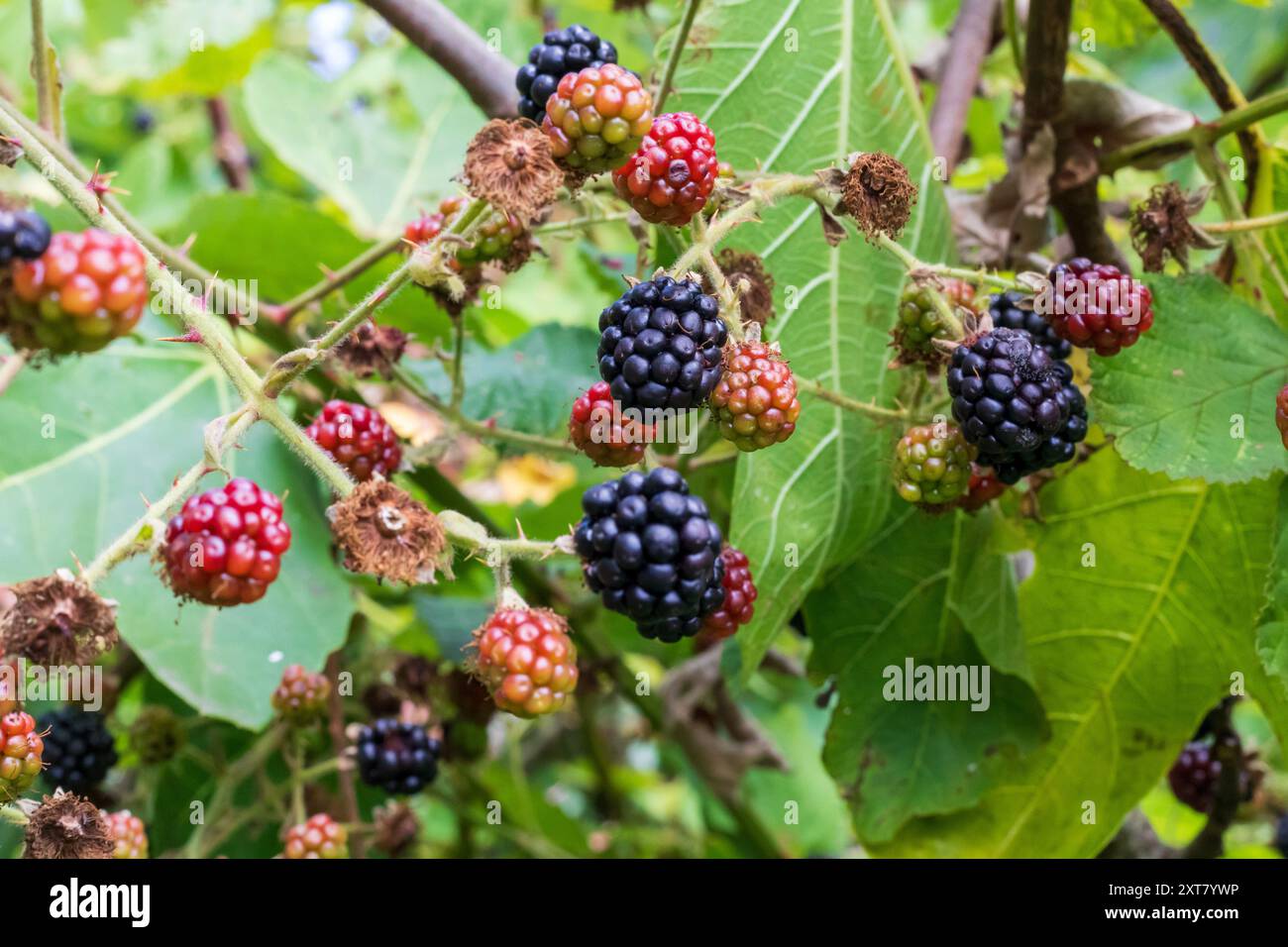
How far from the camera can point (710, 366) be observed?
50.6 inches

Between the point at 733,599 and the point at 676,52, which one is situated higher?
the point at 676,52

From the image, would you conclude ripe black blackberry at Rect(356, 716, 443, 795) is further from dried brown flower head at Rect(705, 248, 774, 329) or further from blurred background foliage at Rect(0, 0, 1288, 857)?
dried brown flower head at Rect(705, 248, 774, 329)

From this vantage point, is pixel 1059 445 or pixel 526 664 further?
pixel 1059 445

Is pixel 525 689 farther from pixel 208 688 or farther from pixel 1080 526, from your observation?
pixel 1080 526

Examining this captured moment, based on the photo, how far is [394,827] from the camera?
6.57 feet

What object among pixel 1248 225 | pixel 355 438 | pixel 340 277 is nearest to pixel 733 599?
pixel 355 438

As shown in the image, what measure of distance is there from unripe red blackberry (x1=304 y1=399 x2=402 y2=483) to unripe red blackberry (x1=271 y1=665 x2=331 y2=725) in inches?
22.6

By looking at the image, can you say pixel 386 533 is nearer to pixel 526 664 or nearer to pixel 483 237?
pixel 526 664

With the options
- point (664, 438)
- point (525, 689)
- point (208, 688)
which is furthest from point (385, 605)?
point (525, 689)

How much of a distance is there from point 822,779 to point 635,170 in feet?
9.81

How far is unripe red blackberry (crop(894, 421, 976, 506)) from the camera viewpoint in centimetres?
149

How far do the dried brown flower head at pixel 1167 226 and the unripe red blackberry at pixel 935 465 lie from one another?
495mm

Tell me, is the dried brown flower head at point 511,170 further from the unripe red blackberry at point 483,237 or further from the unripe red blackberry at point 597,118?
the unripe red blackberry at point 483,237

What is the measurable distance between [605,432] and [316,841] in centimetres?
83
